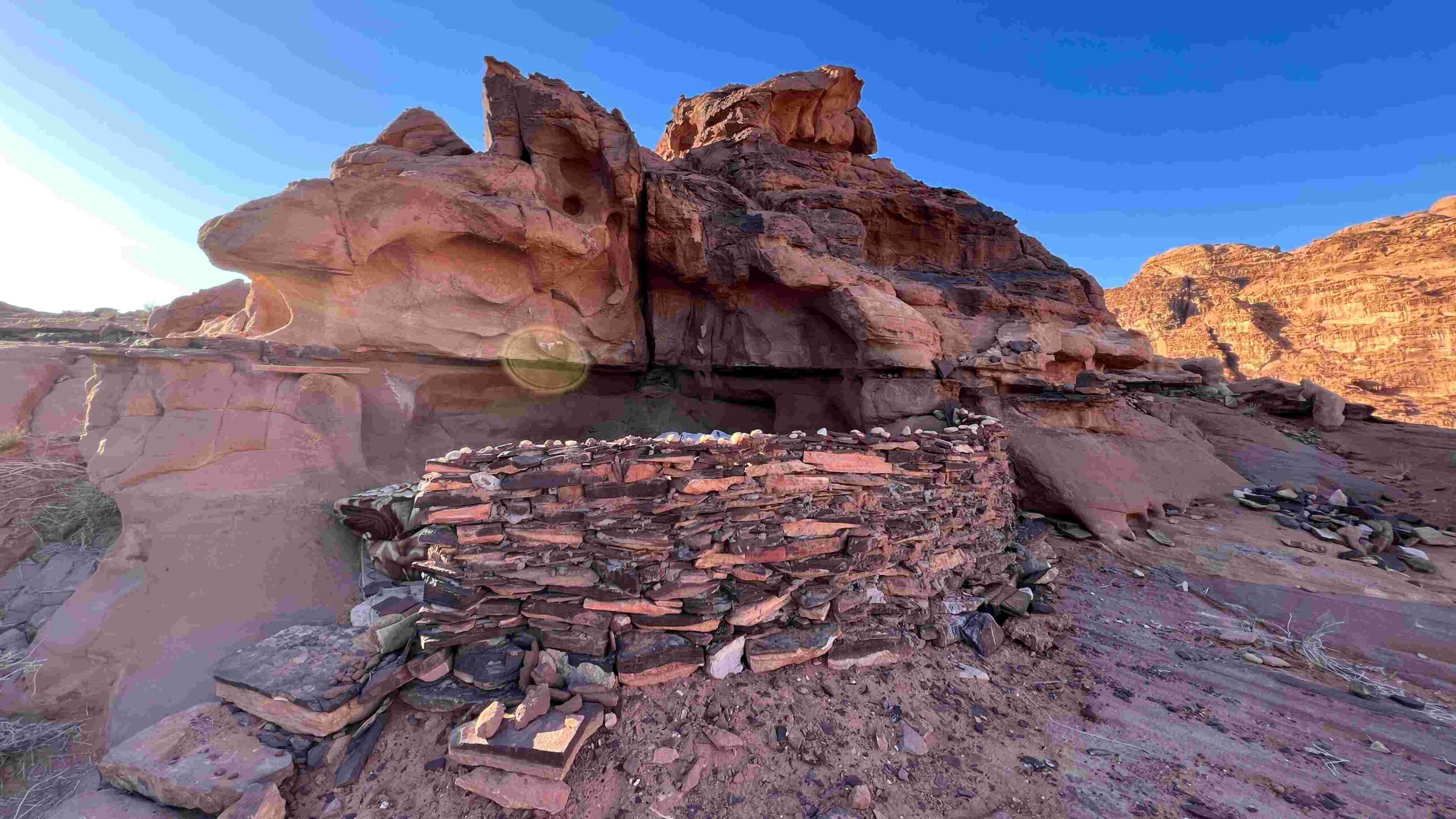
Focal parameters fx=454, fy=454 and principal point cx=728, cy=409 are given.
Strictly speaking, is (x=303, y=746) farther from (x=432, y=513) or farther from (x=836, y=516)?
(x=836, y=516)

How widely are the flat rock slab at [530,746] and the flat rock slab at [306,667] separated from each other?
0.89 meters

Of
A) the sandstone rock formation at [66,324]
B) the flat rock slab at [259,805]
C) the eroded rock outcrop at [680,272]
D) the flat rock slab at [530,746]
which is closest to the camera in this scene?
the flat rock slab at [259,805]

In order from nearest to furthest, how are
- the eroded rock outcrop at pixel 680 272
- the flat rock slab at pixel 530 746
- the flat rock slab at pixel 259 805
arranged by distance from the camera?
the flat rock slab at pixel 259 805 → the flat rock slab at pixel 530 746 → the eroded rock outcrop at pixel 680 272

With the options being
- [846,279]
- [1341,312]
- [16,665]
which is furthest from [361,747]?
[1341,312]

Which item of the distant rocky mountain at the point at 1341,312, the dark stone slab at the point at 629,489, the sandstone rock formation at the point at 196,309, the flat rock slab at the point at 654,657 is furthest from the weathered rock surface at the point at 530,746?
the distant rocky mountain at the point at 1341,312

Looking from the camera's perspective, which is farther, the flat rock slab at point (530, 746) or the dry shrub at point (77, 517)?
the dry shrub at point (77, 517)

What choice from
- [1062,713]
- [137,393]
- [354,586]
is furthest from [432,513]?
[1062,713]

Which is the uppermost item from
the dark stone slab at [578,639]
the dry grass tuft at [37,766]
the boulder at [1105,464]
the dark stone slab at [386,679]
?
the boulder at [1105,464]

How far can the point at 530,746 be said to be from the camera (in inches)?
92.1

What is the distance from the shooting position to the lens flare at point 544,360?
6.55m

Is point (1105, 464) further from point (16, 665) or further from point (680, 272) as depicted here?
point (16, 665)

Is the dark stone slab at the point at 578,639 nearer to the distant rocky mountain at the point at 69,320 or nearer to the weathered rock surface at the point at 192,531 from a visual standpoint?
the weathered rock surface at the point at 192,531

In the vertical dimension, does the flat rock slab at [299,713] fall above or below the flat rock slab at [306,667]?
below

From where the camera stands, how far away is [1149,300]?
2033cm
